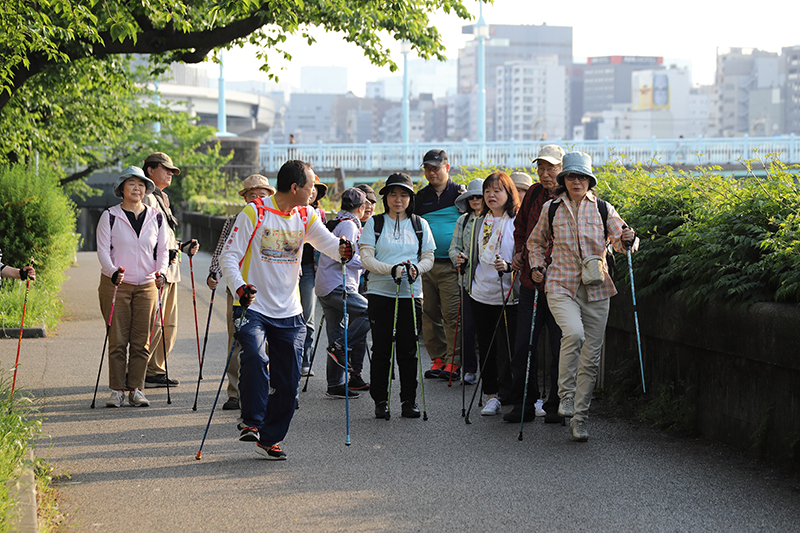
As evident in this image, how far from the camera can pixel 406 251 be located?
24.6 feet

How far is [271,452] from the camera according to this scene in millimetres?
6219

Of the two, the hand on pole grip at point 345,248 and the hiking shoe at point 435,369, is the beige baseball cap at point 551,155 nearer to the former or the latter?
the hand on pole grip at point 345,248

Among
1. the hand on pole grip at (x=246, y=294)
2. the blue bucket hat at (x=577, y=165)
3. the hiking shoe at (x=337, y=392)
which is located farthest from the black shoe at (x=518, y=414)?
the hand on pole grip at (x=246, y=294)

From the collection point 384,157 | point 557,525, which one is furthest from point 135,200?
point 384,157

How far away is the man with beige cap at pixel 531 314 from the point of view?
287 inches

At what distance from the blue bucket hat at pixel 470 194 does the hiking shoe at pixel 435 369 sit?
1.57m

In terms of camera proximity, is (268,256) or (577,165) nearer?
(268,256)

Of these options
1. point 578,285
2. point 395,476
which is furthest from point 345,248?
point 578,285

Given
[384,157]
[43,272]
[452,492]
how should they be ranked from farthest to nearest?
[384,157] < [43,272] < [452,492]

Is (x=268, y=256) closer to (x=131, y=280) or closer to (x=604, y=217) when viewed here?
(x=131, y=280)

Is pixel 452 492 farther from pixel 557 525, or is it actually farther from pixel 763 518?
pixel 763 518

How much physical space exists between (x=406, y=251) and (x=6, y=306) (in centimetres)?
712

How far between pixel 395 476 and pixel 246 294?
1.45m

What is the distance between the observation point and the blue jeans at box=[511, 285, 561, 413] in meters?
7.30
